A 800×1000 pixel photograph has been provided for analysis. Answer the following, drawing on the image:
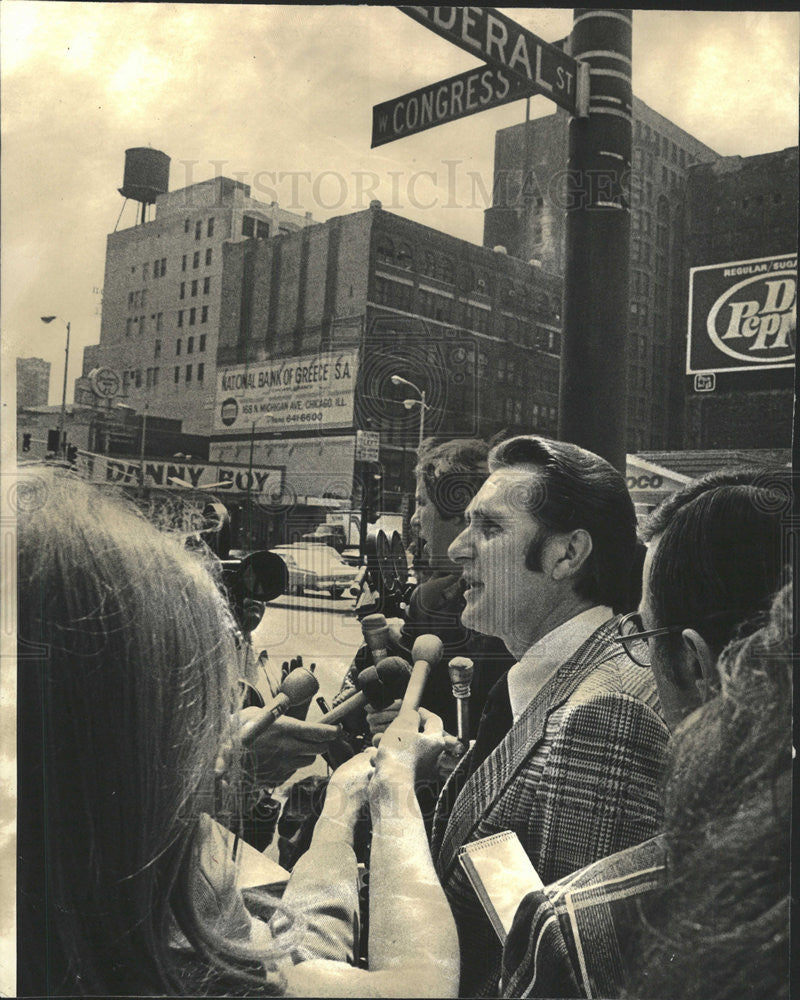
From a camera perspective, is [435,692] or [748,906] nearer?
[748,906]

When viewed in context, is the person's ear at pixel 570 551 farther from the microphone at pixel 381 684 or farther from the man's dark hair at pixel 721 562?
the microphone at pixel 381 684

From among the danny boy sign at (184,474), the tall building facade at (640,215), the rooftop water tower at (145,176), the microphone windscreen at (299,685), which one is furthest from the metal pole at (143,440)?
the tall building facade at (640,215)

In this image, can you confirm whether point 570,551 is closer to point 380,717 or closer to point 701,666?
point 701,666

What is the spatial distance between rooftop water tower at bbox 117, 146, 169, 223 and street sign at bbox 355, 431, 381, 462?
37.5 inches

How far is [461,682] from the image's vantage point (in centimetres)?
256

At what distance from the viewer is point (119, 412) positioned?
102 inches

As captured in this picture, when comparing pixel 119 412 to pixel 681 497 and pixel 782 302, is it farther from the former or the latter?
pixel 782 302

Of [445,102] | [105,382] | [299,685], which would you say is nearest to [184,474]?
[105,382]

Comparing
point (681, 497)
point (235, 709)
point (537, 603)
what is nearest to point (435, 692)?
point (537, 603)

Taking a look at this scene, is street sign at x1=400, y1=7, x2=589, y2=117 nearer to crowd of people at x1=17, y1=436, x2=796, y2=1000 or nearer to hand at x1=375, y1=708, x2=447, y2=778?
crowd of people at x1=17, y1=436, x2=796, y2=1000

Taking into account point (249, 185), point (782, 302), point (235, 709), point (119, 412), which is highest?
point (249, 185)

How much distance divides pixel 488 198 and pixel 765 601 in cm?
143

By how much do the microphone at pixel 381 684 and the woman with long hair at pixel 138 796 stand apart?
18cm

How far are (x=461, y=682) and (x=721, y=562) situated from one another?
825 mm
